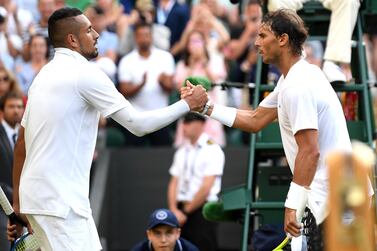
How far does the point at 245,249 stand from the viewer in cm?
984

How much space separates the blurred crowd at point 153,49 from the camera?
46.9 ft

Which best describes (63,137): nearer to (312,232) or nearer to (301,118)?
(301,118)

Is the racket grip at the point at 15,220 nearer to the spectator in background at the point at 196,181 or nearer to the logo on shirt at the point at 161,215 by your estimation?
the logo on shirt at the point at 161,215

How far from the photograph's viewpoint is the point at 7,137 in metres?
10.9

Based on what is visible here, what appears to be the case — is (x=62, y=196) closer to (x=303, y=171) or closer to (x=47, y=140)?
(x=47, y=140)

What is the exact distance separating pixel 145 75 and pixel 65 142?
6975mm

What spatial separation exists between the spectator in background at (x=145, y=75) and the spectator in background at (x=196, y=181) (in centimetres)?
133

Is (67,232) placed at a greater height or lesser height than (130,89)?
lesser

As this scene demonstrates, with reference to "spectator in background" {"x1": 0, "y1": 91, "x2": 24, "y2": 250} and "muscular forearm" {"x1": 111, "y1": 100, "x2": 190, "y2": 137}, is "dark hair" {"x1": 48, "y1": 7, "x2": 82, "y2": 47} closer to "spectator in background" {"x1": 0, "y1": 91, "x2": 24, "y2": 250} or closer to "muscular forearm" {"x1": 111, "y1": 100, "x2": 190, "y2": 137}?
"muscular forearm" {"x1": 111, "y1": 100, "x2": 190, "y2": 137}

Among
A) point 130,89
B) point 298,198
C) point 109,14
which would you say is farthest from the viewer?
point 109,14

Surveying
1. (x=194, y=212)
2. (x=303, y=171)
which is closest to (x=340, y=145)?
(x=303, y=171)

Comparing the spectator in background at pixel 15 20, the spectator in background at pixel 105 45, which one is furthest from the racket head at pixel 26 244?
the spectator in background at pixel 15 20

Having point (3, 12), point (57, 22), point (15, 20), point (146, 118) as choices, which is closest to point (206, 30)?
point (15, 20)

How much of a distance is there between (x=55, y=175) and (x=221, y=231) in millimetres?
7101
